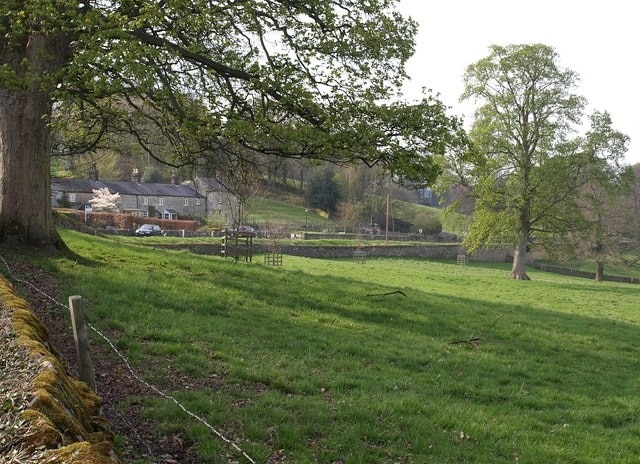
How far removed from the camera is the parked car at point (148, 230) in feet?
185

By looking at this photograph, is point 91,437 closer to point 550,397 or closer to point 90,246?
point 550,397

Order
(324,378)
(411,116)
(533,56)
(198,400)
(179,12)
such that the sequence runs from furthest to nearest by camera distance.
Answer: (533,56)
(411,116)
(179,12)
(324,378)
(198,400)

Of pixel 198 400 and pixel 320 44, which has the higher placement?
pixel 320 44

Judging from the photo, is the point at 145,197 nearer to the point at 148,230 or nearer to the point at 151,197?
the point at 151,197

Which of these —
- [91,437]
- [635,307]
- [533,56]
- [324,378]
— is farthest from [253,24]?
[533,56]

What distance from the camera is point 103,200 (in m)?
69.1

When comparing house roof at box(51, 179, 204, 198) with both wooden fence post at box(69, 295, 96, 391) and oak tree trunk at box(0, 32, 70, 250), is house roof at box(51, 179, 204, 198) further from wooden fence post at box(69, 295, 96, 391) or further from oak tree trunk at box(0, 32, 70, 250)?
wooden fence post at box(69, 295, 96, 391)

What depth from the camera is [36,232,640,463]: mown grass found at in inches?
260

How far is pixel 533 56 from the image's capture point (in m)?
36.5

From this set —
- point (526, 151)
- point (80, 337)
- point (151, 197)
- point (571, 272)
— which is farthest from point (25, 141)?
point (151, 197)

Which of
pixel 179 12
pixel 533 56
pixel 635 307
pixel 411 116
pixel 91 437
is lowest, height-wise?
pixel 635 307

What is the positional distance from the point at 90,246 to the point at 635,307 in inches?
932

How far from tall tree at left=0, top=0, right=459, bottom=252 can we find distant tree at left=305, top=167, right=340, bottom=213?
7568 centimetres

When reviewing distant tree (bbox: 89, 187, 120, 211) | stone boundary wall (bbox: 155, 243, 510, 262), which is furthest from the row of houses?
stone boundary wall (bbox: 155, 243, 510, 262)
